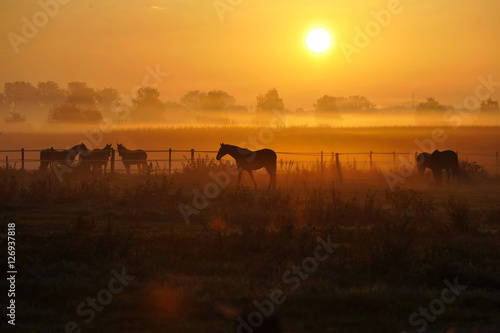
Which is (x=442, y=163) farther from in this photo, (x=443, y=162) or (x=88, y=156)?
(x=88, y=156)

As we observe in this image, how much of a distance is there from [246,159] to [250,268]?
17.3 meters

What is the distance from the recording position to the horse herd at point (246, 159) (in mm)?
26656

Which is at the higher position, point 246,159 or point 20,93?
point 20,93

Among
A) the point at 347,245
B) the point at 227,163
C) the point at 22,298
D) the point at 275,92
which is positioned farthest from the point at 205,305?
the point at 275,92

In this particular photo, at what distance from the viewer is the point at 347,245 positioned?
1127cm

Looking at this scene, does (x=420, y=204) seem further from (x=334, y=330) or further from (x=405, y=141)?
(x=405, y=141)

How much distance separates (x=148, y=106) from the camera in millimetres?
109125

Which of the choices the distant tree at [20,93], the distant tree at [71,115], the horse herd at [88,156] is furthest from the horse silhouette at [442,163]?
the distant tree at [20,93]

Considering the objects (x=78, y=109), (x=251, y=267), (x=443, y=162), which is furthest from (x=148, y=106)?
(x=251, y=267)

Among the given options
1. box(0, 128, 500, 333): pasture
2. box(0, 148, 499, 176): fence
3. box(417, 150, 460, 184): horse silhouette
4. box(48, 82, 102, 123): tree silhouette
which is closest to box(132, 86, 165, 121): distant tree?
box(48, 82, 102, 123): tree silhouette

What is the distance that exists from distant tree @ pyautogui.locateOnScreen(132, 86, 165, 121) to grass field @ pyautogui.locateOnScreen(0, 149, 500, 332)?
9189 centimetres

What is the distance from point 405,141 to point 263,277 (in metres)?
57.7

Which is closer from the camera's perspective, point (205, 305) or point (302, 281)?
point (205, 305)

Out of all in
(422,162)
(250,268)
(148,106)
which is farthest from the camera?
(148,106)
